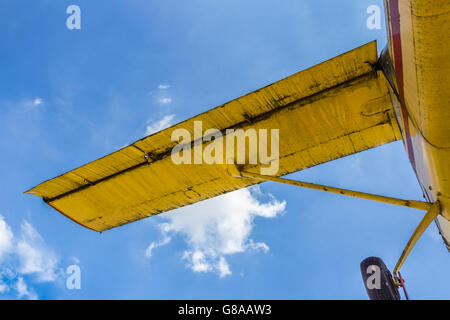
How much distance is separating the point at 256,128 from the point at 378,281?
2589 mm

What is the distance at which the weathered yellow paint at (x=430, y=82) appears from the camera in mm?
2090

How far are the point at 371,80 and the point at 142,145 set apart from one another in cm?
350

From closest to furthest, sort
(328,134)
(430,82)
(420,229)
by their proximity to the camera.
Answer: (430,82) → (420,229) → (328,134)

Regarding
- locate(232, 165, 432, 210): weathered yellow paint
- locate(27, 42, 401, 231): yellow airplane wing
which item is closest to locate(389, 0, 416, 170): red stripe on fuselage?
locate(27, 42, 401, 231): yellow airplane wing

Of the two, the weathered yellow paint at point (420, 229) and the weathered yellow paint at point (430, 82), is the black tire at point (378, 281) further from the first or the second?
Result: the weathered yellow paint at point (430, 82)

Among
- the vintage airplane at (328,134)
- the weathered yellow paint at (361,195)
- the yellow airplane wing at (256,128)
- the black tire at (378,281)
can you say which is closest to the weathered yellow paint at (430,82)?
the vintage airplane at (328,134)

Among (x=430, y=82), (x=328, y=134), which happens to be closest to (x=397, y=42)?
(x=430, y=82)

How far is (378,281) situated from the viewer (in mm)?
3459

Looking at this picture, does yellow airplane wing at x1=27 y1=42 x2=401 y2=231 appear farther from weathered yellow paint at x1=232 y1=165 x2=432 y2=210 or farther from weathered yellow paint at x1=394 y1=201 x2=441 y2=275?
weathered yellow paint at x1=394 y1=201 x2=441 y2=275

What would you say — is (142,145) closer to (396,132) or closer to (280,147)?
(280,147)

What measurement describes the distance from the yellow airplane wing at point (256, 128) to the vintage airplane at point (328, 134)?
0.02m

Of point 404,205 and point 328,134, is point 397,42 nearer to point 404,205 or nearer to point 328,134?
point 404,205
